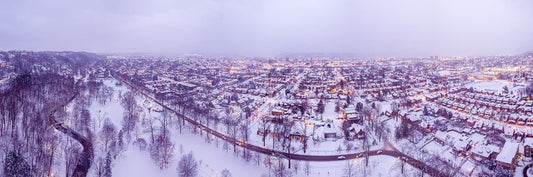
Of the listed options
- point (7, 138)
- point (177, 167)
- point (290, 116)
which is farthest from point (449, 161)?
point (7, 138)

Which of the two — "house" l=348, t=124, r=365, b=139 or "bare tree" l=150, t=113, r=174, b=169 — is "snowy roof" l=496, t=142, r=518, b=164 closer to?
"house" l=348, t=124, r=365, b=139

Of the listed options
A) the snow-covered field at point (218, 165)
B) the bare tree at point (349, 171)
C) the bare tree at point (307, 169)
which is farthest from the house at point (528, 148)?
the bare tree at point (307, 169)

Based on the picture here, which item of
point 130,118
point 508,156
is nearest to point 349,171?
point 508,156

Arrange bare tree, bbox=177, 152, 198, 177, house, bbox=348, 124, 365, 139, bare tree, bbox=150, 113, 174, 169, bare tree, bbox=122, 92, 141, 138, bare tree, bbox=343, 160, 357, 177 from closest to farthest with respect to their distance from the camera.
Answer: bare tree, bbox=177, 152, 198, 177 → bare tree, bbox=343, 160, 357, 177 → bare tree, bbox=150, 113, 174, 169 → house, bbox=348, 124, 365, 139 → bare tree, bbox=122, 92, 141, 138

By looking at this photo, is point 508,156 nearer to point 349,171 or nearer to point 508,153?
point 508,153

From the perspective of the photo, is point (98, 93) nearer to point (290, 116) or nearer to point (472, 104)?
point (290, 116)

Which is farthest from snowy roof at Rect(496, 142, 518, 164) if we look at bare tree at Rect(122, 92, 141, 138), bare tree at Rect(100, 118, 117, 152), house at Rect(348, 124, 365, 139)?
bare tree at Rect(122, 92, 141, 138)

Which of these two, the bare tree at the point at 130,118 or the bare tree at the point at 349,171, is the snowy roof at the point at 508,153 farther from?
the bare tree at the point at 130,118
